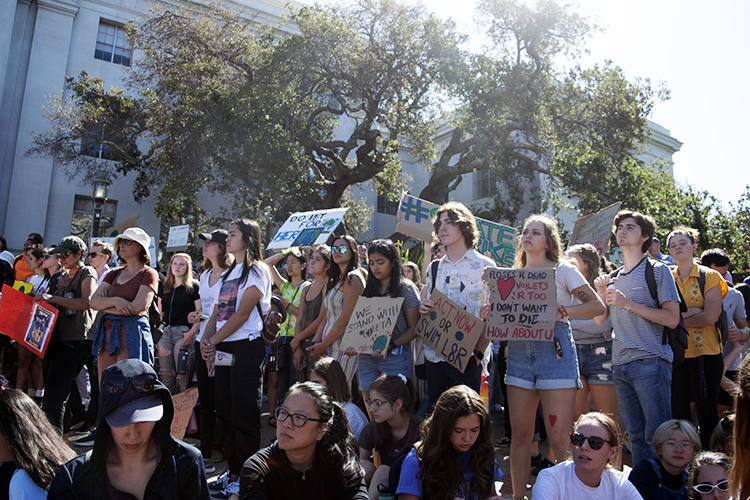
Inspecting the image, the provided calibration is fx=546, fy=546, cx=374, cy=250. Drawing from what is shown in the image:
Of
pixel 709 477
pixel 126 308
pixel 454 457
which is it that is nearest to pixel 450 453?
pixel 454 457

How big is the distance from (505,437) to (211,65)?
48.5 feet

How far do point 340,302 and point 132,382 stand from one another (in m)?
2.94

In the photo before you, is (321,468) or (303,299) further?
(303,299)

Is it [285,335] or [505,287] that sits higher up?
[505,287]

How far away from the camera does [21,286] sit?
21.1ft

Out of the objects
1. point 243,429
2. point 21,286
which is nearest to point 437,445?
point 243,429

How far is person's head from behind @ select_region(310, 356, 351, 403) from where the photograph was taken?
3.86 m

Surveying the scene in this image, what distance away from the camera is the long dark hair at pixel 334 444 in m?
2.30

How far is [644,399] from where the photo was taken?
133 inches

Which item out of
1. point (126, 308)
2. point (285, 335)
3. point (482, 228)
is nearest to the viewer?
point (126, 308)

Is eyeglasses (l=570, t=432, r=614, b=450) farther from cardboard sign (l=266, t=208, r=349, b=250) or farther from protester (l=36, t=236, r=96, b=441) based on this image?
cardboard sign (l=266, t=208, r=349, b=250)

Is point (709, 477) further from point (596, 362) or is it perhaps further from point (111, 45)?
point (111, 45)

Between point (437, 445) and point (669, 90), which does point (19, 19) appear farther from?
point (437, 445)

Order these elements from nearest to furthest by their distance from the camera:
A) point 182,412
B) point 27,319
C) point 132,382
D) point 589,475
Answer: point 132,382 → point 589,475 → point 182,412 → point 27,319
